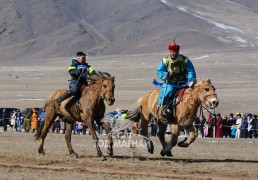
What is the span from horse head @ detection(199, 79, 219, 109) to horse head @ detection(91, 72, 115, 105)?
2.23m

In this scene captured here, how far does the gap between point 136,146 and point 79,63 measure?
3750 mm

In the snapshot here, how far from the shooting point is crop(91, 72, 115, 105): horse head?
17.4 metres

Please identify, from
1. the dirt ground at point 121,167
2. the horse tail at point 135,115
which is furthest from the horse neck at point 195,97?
the horse tail at point 135,115

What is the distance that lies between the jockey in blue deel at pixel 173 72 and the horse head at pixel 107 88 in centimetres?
120

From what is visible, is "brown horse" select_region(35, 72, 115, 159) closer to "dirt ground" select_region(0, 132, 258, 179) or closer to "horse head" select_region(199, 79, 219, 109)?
"dirt ground" select_region(0, 132, 258, 179)

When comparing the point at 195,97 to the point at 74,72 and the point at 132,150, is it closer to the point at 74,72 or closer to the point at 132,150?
the point at 74,72

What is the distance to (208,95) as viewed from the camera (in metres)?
16.5

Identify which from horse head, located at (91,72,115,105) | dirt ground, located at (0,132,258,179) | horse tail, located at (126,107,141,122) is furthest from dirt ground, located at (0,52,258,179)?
horse head, located at (91,72,115,105)

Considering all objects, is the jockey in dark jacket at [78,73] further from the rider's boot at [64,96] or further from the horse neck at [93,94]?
the horse neck at [93,94]

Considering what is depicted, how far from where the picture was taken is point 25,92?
9300 cm

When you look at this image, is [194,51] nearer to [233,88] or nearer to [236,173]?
[233,88]

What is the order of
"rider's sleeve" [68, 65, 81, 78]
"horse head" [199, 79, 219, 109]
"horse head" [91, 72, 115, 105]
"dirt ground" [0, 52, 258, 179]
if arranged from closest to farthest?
"dirt ground" [0, 52, 258, 179], "horse head" [199, 79, 219, 109], "horse head" [91, 72, 115, 105], "rider's sleeve" [68, 65, 81, 78]

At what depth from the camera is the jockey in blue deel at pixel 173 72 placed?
17453mm

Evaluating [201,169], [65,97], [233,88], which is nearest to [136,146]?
[65,97]
